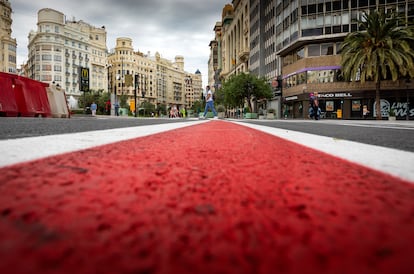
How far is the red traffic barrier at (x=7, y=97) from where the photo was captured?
10.9 m

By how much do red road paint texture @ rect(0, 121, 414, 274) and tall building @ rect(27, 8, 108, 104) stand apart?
81.1 m

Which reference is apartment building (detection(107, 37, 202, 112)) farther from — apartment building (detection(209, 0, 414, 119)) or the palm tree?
the palm tree

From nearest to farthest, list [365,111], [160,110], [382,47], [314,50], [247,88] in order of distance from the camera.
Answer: [382,47] → [365,111] → [314,50] → [247,88] → [160,110]

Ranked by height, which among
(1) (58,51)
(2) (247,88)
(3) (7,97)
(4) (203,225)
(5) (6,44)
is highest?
(1) (58,51)

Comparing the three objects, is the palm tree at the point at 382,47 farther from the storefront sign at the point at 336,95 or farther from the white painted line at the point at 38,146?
the white painted line at the point at 38,146

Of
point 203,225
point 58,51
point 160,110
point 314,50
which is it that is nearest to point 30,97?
point 203,225

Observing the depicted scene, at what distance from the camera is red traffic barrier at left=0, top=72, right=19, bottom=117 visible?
1092 centimetres

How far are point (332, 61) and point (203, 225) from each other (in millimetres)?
38268

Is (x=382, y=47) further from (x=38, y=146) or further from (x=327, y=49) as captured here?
(x=38, y=146)

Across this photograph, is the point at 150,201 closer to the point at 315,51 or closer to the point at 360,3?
the point at 315,51

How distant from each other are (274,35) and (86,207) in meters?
49.5

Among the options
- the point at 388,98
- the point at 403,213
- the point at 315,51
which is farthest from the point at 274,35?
the point at 403,213

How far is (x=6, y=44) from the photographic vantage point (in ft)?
219

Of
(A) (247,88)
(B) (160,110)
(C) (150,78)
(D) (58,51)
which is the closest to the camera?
(A) (247,88)
